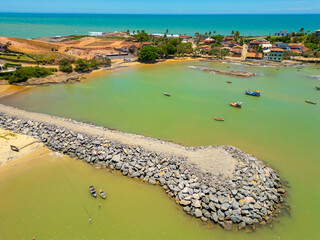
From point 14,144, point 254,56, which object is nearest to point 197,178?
point 14,144

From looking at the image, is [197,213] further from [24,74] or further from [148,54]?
[148,54]

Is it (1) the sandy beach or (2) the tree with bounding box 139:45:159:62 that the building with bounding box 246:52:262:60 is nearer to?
(2) the tree with bounding box 139:45:159:62

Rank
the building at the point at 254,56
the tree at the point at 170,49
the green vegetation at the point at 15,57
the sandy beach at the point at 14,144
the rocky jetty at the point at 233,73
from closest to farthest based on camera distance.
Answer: the sandy beach at the point at 14,144 → the rocky jetty at the point at 233,73 → the green vegetation at the point at 15,57 → the tree at the point at 170,49 → the building at the point at 254,56

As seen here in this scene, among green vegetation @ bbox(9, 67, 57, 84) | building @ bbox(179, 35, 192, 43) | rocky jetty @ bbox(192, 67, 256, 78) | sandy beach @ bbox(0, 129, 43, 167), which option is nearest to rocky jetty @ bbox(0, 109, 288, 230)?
sandy beach @ bbox(0, 129, 43, 167)

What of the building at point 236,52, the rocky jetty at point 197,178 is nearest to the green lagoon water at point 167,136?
the rocky jetty at point 197,178

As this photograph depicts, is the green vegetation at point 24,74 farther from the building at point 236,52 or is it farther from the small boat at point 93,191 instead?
the building at point 236,52

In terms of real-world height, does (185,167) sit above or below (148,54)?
below
